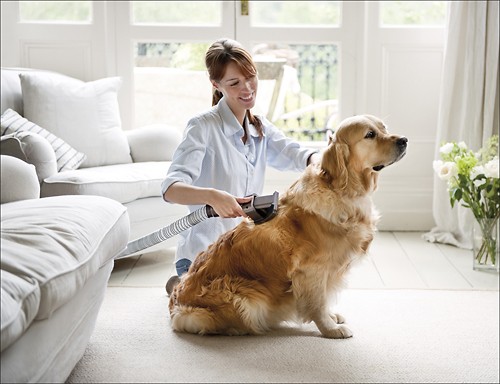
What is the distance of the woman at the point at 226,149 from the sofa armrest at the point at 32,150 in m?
0.84

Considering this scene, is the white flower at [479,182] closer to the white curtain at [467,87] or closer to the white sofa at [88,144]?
the white curtain at [467,87]

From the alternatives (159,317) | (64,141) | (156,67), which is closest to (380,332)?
(159,317)

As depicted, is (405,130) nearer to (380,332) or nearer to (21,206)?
(380,332)

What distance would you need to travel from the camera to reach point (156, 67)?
185 inches

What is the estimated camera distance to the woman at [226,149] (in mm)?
2725

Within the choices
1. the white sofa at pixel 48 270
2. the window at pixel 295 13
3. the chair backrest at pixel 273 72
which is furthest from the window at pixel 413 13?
the white sofa at pixel 48 270

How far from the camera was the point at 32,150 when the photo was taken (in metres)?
3.38

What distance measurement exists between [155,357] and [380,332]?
84cm

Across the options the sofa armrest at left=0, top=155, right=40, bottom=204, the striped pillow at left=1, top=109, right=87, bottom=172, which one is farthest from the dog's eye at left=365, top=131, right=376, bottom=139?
the striped pillow at left=1, top=109, right=87, bottom=172

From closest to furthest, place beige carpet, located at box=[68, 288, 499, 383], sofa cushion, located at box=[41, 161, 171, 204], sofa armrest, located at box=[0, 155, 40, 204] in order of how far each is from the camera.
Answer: sofa armrest, located at box=[0, 155, 40, 204] < beige carpet, located at box=[68, 288, 499, 383] < sofa cushion, located at box=[41, 161, 171, 204]

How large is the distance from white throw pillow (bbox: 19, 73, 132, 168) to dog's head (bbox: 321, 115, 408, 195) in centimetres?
181

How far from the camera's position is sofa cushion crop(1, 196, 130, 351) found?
1.68 m

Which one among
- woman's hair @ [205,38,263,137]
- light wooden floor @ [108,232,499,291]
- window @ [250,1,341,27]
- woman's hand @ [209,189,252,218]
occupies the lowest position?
light wooden floor @ [108,232,499,291]

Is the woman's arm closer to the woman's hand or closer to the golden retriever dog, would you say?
the woman's hand
